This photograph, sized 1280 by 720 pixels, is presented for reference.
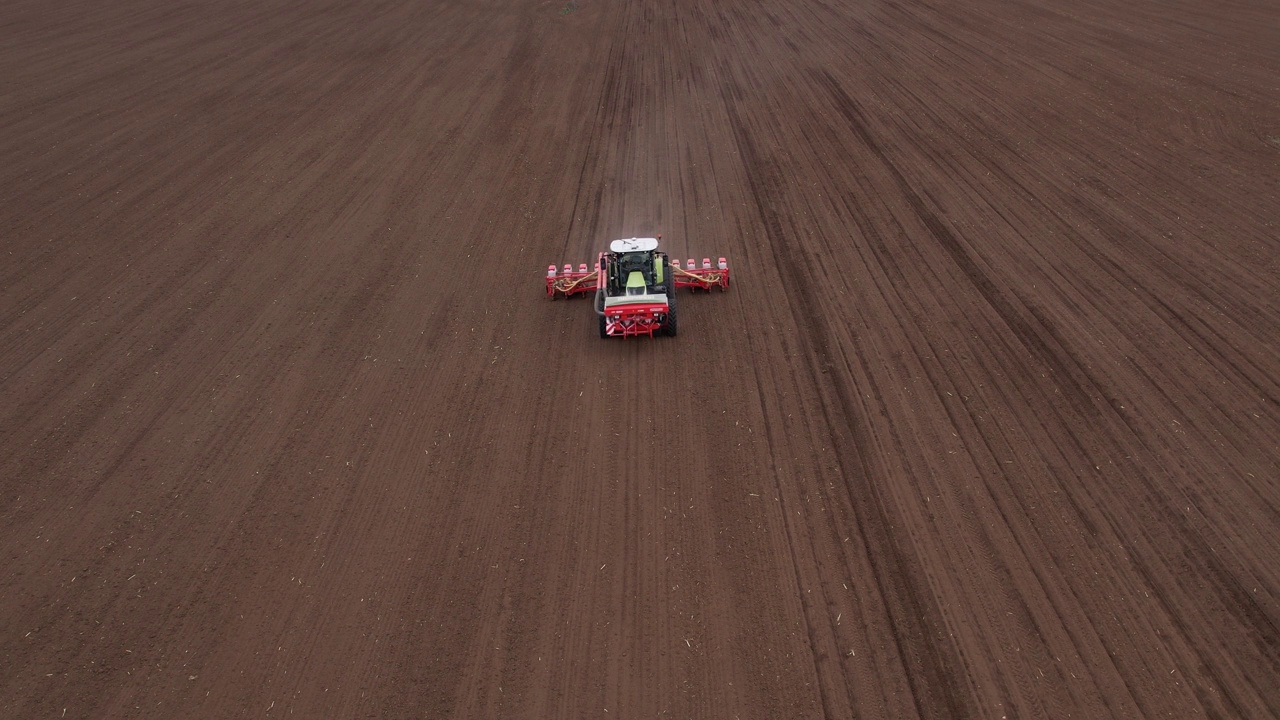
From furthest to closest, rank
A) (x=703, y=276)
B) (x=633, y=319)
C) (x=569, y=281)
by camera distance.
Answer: (x=703, y=276) → (x=569, y=281) → (x=633, y=319)

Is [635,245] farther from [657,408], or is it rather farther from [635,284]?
A: [657,408]

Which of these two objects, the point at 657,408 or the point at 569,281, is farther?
the point at 569,281

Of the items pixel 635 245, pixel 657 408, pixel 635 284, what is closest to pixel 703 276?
pixel 635 245

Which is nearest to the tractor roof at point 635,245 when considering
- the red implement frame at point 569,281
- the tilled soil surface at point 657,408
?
the red implement frame at point 569,281

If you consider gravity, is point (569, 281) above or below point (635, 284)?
below

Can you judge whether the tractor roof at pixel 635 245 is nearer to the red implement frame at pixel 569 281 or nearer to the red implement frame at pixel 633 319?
the red implement frame at pixel 569 281

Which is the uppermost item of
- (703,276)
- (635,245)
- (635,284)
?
(635,245)
